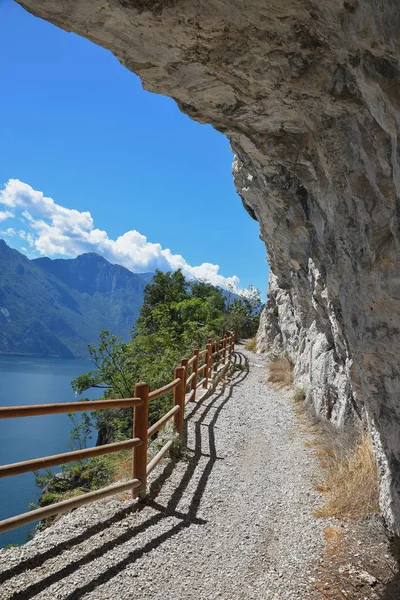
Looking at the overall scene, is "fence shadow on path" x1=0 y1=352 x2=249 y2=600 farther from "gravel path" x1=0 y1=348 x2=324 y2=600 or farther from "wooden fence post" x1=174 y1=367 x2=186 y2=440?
"wooden fence post" x1=174 y1=367 x2=186 y2=440

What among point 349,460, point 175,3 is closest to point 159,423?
point 349,460

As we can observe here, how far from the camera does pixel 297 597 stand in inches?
118

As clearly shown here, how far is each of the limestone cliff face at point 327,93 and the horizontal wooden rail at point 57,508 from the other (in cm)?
263

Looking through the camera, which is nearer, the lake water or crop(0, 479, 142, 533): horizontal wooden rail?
A: crop(0, 479, 142, 533): horizontal wooden rail

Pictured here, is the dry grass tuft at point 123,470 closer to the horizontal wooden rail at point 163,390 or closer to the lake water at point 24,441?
the horizontal wooden rail at point 163,390

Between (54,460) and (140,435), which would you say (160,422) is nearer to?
(140,435)

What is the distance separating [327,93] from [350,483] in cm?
415

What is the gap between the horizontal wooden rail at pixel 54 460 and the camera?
112 inches

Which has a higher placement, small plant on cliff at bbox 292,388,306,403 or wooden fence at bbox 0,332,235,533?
wooden fence at bbox 0,332,235,533

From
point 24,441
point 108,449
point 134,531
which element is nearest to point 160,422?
point 108,449

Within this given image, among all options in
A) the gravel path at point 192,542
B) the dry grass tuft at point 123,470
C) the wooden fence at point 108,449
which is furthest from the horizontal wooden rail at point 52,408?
the dry grass tuft at point 123,470

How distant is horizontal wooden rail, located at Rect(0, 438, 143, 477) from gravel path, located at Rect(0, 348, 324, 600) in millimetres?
676

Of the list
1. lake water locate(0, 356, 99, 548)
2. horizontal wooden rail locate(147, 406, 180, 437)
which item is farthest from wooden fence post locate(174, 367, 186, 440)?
lake water locate(0, 356, 99, 548)

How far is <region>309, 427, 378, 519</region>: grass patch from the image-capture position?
4.17m
